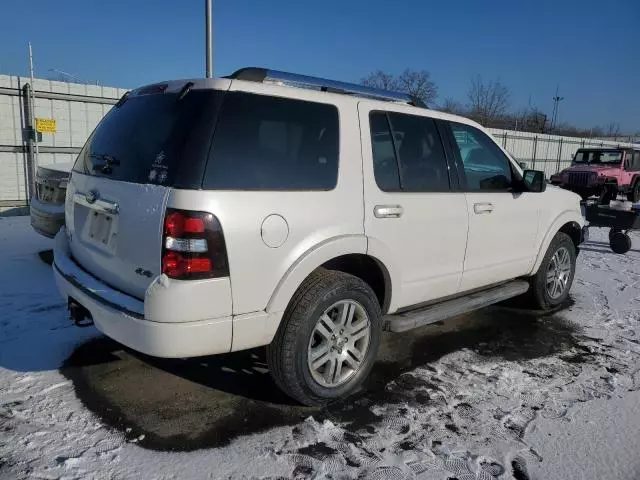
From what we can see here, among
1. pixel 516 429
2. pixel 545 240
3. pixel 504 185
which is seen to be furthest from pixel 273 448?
pixel 545 240

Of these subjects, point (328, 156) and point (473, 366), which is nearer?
point (328, 156)

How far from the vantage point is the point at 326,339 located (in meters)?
3.17

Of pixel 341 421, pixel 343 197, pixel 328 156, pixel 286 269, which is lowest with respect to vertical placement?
pixel 341 421

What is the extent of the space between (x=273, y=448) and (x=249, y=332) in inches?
25.1

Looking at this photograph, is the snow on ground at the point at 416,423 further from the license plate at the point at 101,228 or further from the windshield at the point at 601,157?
the windshield at the point at 601,157

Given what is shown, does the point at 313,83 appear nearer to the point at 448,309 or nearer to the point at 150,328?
the point at 150,328

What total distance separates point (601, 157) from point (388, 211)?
17603 millimetres

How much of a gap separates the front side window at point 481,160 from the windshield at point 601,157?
15716 millimetres

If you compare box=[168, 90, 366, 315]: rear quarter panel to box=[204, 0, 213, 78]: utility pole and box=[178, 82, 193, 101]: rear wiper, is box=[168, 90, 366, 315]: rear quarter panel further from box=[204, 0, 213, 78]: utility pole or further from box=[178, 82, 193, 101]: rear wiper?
box=[204, 0, 213, 78]: utility pole

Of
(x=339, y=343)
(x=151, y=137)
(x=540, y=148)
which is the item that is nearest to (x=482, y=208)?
(x=339, y=343)

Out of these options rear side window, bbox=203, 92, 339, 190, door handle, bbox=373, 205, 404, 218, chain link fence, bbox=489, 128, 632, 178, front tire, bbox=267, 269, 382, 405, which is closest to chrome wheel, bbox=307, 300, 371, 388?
→ front tire, bbox=267, 269, 382, 405

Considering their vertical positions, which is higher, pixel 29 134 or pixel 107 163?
pixel 29 134

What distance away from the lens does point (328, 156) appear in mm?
3127

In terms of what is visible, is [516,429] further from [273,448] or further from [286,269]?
[286,269]
